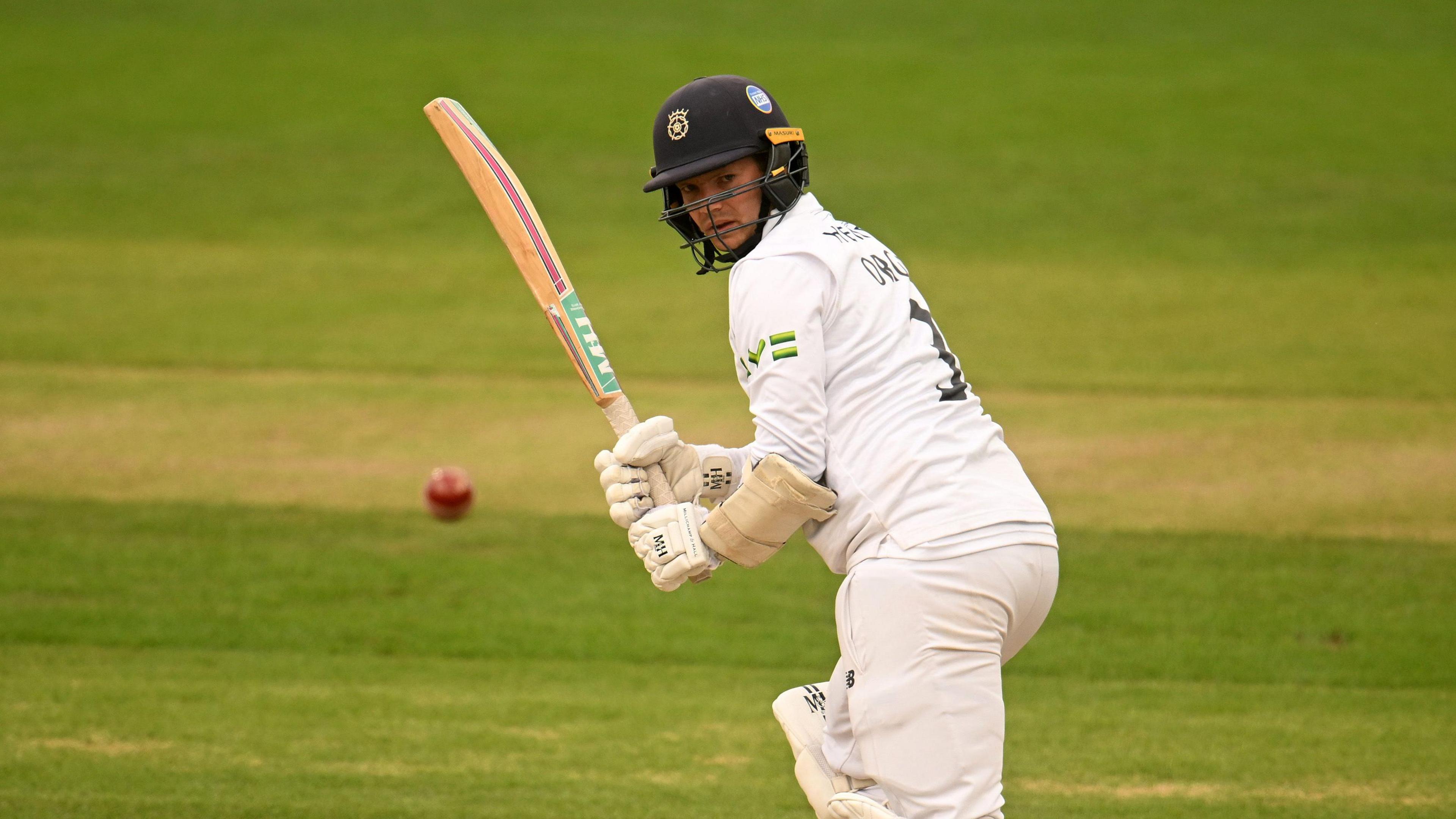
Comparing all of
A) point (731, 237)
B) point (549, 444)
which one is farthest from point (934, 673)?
point (549, 444)

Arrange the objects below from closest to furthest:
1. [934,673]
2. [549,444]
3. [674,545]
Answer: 1. [934,673]
2. [674,545]
3. [549,444]

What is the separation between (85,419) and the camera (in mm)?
11016

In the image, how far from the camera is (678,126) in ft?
12.5

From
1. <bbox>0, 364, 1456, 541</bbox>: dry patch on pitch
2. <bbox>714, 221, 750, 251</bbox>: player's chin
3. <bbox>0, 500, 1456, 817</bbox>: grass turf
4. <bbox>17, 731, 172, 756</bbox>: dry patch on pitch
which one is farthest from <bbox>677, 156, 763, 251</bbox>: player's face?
<bbox>0, 364, 1456, 541</bbox>: dry patch on pitch

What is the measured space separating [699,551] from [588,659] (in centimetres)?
359

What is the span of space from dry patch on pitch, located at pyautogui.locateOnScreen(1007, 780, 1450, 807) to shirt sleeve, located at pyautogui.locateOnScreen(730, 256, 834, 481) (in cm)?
244

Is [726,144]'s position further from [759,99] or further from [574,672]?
[574,672]

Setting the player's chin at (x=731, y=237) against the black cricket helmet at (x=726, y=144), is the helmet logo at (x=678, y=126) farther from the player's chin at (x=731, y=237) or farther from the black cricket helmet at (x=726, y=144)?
the player's chin at (x=731, y=237)

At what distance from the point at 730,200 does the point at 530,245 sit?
0.78m

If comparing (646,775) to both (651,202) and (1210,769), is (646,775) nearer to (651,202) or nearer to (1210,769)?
(1210,769)

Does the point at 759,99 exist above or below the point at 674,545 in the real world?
above

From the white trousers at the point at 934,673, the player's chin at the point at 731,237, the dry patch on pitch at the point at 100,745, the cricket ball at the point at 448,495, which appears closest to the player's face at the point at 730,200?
the player's chin at the point at 731,237

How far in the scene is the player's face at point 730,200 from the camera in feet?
12.6

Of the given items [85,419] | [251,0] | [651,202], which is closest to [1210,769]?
[85,419]
